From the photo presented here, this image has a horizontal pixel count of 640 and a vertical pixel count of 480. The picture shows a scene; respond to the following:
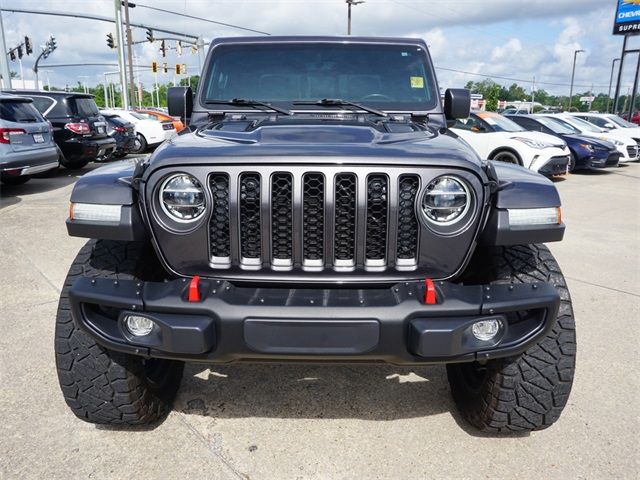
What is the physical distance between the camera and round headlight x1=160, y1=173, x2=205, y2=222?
1999 mm

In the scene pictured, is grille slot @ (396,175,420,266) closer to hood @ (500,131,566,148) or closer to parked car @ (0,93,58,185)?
parked car @ (0,93,58,185)

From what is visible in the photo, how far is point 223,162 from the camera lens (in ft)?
6.40

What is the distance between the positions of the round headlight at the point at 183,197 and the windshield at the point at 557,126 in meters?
13.3

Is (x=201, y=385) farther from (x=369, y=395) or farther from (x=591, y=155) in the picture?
(x=591, y=155)

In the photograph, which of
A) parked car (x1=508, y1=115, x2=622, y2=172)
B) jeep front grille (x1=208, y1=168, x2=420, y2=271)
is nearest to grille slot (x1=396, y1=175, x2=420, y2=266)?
jeep front grille (x1=208, y1=168, x2=420, y2=271)

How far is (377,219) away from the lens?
2.00 meters

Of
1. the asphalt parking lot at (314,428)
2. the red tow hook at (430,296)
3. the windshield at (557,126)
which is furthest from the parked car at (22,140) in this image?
the windshield at (557,126)

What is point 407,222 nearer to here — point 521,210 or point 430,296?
point 430,296

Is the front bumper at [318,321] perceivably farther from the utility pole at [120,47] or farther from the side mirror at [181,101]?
the utility pole at [120,47]

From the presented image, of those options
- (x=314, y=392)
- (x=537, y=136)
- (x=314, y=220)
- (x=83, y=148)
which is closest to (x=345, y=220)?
(x=314, y=220)

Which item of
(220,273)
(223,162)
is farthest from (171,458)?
(223,162)

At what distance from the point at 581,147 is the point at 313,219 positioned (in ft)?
42.0

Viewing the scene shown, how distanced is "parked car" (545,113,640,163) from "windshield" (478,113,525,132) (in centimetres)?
359

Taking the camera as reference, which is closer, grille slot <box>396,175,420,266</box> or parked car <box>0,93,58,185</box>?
grille slot <box>396,175,420,266</box>
